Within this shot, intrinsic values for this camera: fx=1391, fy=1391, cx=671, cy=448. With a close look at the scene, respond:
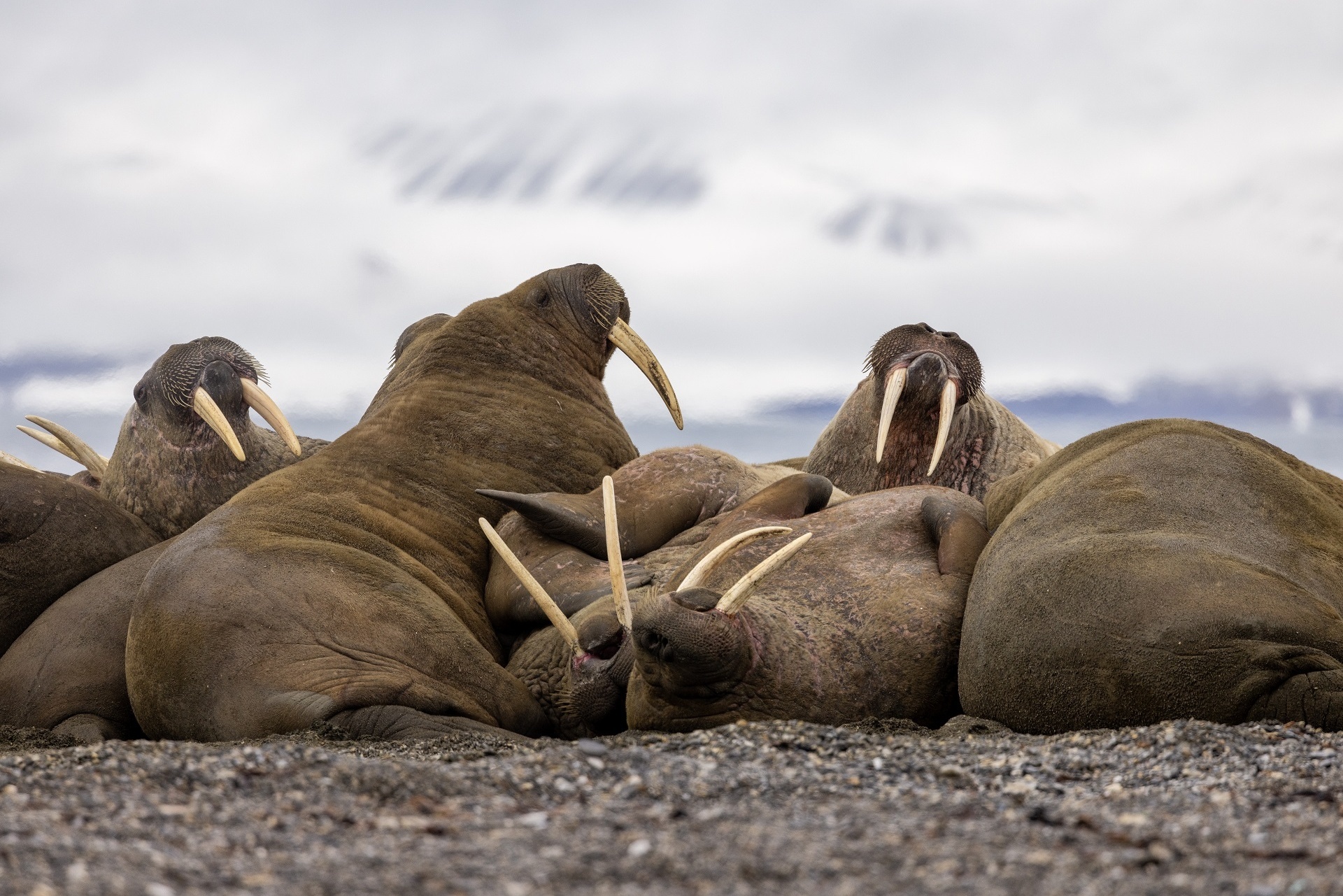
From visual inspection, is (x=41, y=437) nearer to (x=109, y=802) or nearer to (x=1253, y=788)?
(x=109, y=802)

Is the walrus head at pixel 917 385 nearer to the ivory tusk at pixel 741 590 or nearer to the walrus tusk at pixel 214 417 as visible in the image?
the ivory tusk at pixel 741 590

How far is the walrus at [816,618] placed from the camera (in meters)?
4.86

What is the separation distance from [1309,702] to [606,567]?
328 centimetres

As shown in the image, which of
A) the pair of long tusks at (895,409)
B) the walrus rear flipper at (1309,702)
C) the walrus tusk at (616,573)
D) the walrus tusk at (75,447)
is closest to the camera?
the walrus rear flipper at (1309,702)

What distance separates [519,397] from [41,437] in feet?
13.7

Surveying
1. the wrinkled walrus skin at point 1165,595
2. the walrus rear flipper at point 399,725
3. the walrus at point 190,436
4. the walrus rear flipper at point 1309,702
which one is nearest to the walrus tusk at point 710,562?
the wrinkled walrus skin at point 1165,595

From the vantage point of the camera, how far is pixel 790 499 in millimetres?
6645

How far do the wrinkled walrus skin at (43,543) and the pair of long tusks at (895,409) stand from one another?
4213mm

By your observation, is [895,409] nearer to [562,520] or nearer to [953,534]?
[953,534]

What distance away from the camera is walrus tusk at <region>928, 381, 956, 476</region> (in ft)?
26.2

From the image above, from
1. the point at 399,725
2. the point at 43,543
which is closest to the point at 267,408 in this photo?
the point at 43,543

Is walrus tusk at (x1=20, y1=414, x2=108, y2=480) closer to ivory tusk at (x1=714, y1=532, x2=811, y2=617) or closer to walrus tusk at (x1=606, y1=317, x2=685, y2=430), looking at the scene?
walrus tusk at (x1=606, y1=317, x2=685, y2=430)

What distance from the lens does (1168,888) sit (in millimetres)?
2555

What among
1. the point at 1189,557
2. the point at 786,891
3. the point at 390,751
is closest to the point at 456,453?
the point at 390,751
